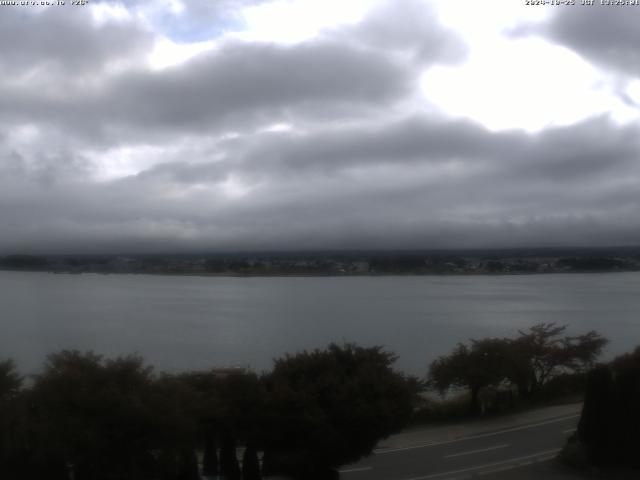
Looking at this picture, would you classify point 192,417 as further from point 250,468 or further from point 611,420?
point 611,420

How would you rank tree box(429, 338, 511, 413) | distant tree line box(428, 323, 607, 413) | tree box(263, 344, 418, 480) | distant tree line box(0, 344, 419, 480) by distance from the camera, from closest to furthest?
distant tree line box(0, 344, 419, 480) → tree box(263, 344, 418, 480) → tree box(429, 338, 511, 413) → distant tree line box(428, 323, 607, 413)

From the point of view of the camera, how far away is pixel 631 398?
13930 millimetres

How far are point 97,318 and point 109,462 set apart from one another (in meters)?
43.3

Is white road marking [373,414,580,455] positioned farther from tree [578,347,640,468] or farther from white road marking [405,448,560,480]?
tree [578,347,640,468]

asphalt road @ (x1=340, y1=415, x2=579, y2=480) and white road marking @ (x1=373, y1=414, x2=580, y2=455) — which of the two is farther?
white road marking @ (x1=373, y1=414, x2=580, y2=455)

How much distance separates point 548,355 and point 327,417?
15.4 meters

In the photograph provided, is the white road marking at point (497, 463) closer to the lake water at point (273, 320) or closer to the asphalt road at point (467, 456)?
the asphalt road at point (467, 456)

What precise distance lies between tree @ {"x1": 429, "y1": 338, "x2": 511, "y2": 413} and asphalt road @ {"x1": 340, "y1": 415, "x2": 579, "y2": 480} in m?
3.47

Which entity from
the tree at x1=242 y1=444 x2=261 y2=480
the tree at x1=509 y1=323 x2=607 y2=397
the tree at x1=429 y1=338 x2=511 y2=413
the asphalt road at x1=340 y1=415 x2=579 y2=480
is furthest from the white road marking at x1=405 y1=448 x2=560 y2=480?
the tree at x1=509 y1=323 x2=607 y2=397

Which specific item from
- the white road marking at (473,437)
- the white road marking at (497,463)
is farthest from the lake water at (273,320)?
the white road marking at (497,463)

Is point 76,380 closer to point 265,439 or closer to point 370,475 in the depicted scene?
point 265,439

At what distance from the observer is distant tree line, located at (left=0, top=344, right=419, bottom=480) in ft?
33.9

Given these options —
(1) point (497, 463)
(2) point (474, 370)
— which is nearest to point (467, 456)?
(1) point (497, 463)

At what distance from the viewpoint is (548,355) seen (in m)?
25.4
